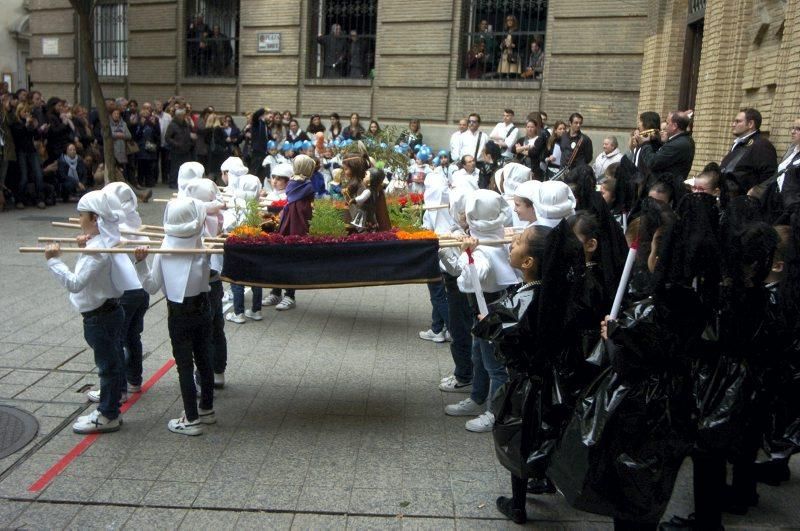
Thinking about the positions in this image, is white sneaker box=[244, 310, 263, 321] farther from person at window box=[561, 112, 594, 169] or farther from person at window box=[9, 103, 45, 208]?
person at window box=[9, 103, 45, 208]

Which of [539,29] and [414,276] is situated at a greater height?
[539,29]

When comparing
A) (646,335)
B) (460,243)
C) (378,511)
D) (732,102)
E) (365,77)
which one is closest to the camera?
(646,335)

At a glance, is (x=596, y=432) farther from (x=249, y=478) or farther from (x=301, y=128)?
(x=301, y=128)

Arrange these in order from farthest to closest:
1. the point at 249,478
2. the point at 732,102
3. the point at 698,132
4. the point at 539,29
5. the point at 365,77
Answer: the point at 365,77, the point at 539,29, the point at 698,132, the point at 732,102, the point at 249,478

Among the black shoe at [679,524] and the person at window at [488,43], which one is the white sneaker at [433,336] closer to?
the black shoe at [679,524]

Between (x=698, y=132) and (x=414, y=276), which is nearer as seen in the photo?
(x=414, y=276)

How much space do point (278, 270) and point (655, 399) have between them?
2910 mm

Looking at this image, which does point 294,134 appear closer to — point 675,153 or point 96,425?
point 675,153

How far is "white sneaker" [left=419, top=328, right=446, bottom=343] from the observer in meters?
8.05

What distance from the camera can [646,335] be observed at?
362 centimetres

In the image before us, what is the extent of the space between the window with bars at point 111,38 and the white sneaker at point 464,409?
66.7 feet

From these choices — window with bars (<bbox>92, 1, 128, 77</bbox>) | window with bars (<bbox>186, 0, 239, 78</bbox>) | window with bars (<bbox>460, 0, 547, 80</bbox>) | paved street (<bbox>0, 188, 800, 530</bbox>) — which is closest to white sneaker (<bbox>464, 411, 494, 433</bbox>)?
paved street (<bbox>0, 188, 800, 530</bbox>)

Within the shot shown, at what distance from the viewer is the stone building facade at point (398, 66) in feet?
54.6

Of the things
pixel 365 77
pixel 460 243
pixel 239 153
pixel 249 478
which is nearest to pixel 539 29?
pixel 365 77
